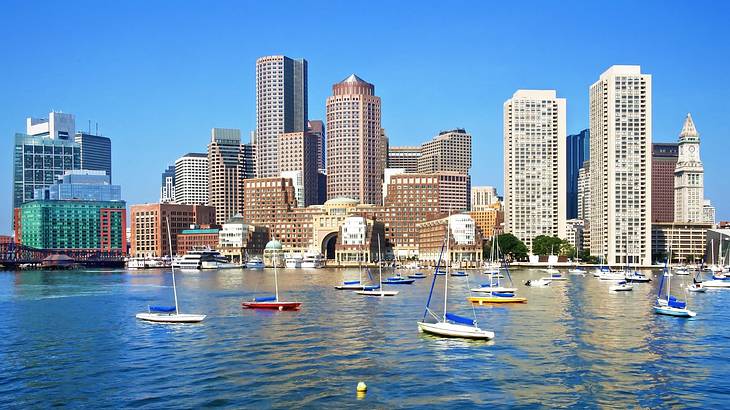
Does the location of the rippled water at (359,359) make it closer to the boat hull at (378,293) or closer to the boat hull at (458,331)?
the boat hull at (458,331)

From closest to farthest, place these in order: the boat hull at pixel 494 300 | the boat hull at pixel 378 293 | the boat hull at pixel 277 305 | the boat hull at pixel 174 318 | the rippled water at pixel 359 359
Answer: the rippled water at pixel 359 359, the boat hull at pixel 174 318, the boat hull at pixel 277 305, the boat hull at pixel 494 300, the boat hull at pixel 378 293

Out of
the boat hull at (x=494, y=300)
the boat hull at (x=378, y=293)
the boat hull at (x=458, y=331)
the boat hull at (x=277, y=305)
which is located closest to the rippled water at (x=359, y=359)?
the boat hull at (x=458, y=331)

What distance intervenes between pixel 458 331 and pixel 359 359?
15.5 m

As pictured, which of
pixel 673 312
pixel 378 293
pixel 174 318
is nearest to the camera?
pixel 174 318

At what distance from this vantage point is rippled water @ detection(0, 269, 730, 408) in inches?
2116

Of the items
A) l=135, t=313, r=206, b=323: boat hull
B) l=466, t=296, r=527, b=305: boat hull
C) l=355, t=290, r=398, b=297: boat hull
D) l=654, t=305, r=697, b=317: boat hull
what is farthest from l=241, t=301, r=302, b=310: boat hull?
l=654, t=305, r=697, b=317: boat hull

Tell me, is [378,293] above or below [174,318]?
below

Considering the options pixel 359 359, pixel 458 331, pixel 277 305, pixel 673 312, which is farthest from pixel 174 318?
pixel 673 312

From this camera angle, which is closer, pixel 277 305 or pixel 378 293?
pixel 277 305

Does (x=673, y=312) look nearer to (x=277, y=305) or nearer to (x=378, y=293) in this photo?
(x=378, y=293)

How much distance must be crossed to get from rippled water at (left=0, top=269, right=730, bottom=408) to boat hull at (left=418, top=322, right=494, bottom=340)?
1541 mm

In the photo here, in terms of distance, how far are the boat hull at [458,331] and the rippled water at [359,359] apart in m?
1.54

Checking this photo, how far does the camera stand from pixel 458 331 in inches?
3076

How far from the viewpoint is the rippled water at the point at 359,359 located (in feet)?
176
